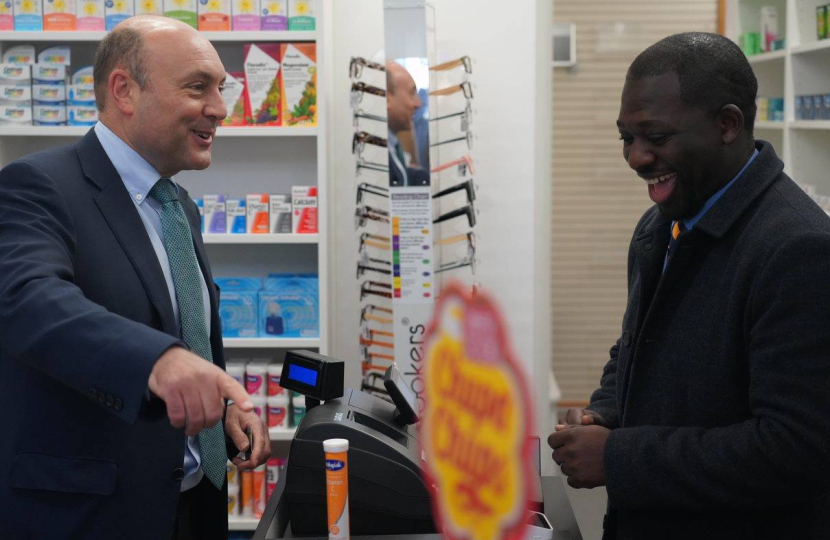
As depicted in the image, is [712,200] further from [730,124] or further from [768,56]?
[768,56]

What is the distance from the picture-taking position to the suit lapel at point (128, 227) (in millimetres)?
1607

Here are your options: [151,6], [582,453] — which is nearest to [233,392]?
[582,453]

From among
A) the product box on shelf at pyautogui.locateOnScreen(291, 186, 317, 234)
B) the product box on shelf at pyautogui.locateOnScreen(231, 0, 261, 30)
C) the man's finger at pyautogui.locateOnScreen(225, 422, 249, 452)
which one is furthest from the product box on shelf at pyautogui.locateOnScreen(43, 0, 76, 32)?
the man's finger at pyautogui.locateOnScreen(225, 422, 249, 452)

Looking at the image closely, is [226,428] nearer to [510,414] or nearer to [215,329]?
[215,329]

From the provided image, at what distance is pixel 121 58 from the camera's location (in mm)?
1775

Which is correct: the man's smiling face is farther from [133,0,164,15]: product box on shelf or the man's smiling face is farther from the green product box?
the green product box

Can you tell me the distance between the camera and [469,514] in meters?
1.36

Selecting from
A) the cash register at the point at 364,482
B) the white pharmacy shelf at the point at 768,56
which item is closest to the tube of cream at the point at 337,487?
the cash register at the point at 364,482

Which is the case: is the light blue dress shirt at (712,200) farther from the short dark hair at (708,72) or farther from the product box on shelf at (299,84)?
the product box on shelf at (299,84)

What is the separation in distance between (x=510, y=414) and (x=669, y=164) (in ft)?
1.68

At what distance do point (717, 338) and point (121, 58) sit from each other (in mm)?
1345

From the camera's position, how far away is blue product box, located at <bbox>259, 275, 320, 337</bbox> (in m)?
3.53

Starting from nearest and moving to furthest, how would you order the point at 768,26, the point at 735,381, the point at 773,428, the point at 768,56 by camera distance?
the point at 773,428 → the point at 735,381 → the point at 768,56 → the point at 768,26

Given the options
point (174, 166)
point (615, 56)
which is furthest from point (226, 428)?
point (615, 56)
